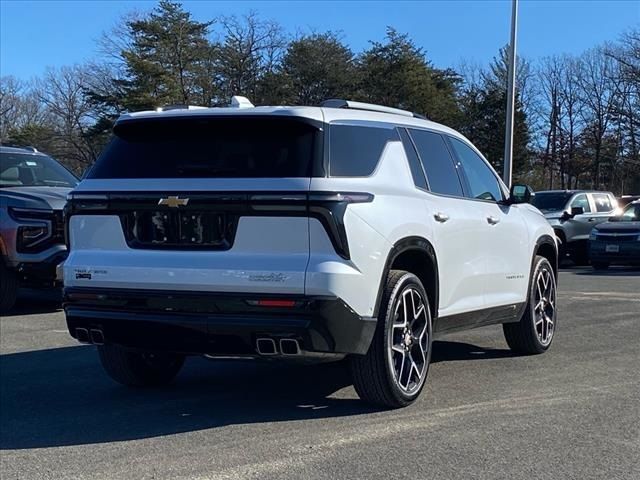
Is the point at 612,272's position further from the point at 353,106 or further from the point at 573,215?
the point at 353,106

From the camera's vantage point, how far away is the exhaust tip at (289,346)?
4.65 metres

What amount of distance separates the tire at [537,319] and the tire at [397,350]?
1.90 meters

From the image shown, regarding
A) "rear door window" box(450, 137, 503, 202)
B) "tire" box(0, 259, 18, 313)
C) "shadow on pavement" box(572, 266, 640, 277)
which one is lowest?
"shadow on pavement" box(572, 266, 640, 277)

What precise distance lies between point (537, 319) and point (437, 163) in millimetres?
2096

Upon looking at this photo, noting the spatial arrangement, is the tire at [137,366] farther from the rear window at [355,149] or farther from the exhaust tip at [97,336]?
the rear window at [355,149]

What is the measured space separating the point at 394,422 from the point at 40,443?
2.16m

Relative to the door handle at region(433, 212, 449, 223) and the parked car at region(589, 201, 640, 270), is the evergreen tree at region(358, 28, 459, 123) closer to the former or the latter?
the parked car at region(589, 201, 640, 270)

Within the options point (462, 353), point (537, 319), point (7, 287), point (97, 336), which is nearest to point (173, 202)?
point (97, 336)

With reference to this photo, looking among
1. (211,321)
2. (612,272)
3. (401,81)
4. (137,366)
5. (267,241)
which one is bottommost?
(612,272)

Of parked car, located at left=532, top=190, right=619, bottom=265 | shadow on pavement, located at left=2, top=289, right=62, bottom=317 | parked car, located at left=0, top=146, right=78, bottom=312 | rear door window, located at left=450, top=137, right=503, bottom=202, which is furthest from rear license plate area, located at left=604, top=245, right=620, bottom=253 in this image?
parked car, located at left=0, top=146, right=78, bottom=312

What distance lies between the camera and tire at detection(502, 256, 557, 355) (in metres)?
7.23

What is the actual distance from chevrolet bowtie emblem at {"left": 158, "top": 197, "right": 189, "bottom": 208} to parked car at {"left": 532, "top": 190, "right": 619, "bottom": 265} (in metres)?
15.7

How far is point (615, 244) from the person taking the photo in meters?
17.9

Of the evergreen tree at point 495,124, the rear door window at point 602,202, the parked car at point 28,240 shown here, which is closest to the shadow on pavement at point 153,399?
the parked car at point 28,240
